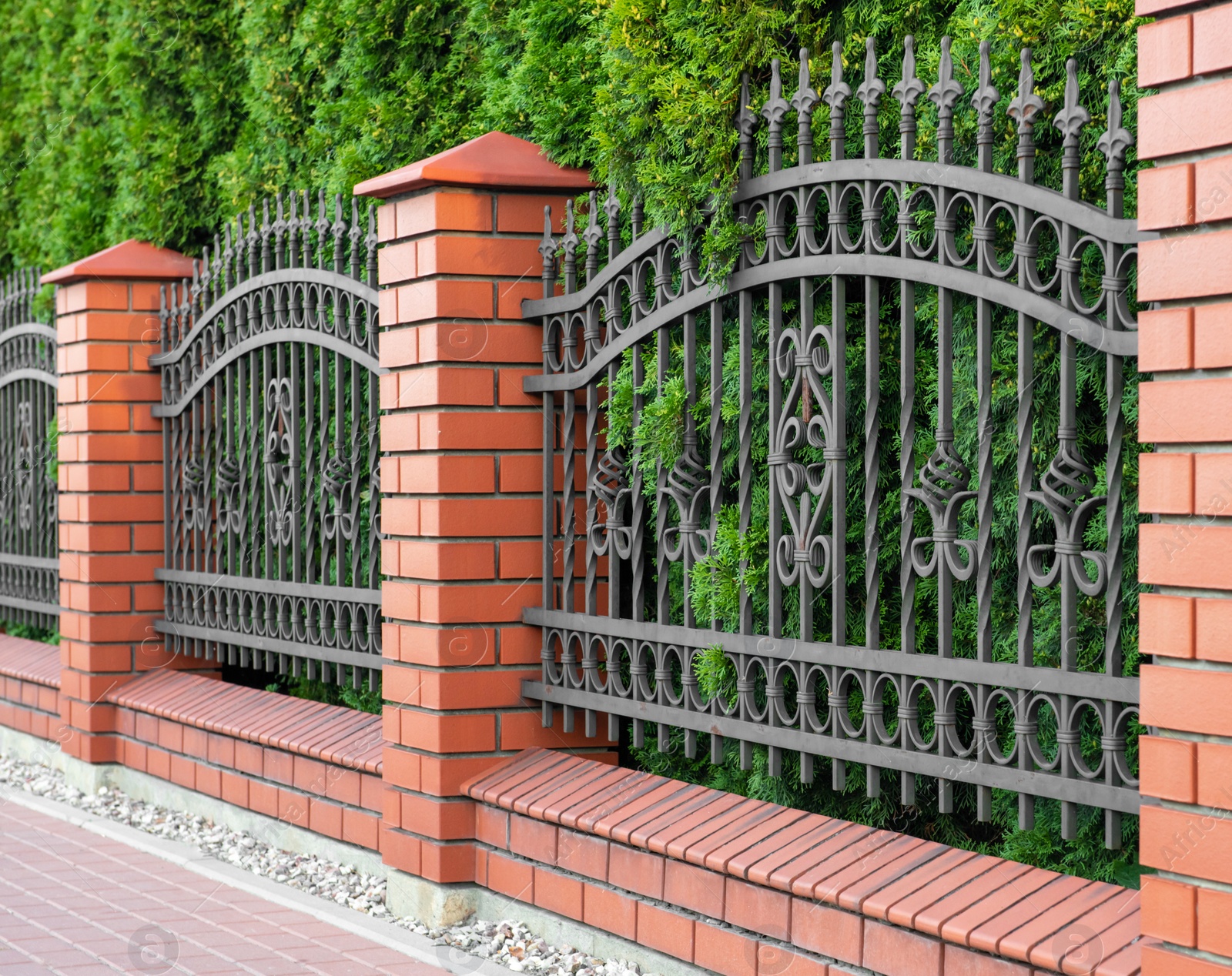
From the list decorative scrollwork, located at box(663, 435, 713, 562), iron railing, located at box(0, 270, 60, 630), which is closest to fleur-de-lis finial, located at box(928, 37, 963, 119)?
decorative scrollwork, located at box(663, 435, 713, 562)

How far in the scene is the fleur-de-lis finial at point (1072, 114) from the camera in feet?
10.3

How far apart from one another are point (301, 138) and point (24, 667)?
3.40 metres

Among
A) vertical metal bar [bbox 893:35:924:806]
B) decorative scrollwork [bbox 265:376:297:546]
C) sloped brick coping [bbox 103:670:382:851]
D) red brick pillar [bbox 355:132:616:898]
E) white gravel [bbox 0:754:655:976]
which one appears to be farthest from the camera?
decorative scrollwork [bbox 265:376:297:546]

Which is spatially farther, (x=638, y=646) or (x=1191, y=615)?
(x=638, y=646)

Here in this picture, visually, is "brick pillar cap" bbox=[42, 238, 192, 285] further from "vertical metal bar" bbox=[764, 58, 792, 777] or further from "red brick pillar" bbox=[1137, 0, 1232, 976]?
A: "red brick pillar" bbox=[1137, 0, 1232, 976]

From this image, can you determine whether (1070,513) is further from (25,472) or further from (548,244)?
(25,472)

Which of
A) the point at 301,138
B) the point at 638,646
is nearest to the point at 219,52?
the point at 301,138

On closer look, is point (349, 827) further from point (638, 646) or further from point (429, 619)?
point (638, 646)

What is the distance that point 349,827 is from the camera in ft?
18.0

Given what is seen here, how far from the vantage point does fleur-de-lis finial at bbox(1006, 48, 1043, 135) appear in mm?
3219

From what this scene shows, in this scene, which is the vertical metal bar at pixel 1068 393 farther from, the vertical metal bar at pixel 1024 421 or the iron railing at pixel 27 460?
the iron railing at pixel 27 460

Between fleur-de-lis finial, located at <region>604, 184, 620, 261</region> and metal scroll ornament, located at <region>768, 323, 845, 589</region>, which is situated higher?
fleur-de-lis finial, located at <region>604, 184, 620, 261</region>

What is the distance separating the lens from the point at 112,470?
285 inches

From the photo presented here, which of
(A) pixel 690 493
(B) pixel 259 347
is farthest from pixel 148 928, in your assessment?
(B) pixel 259 347
